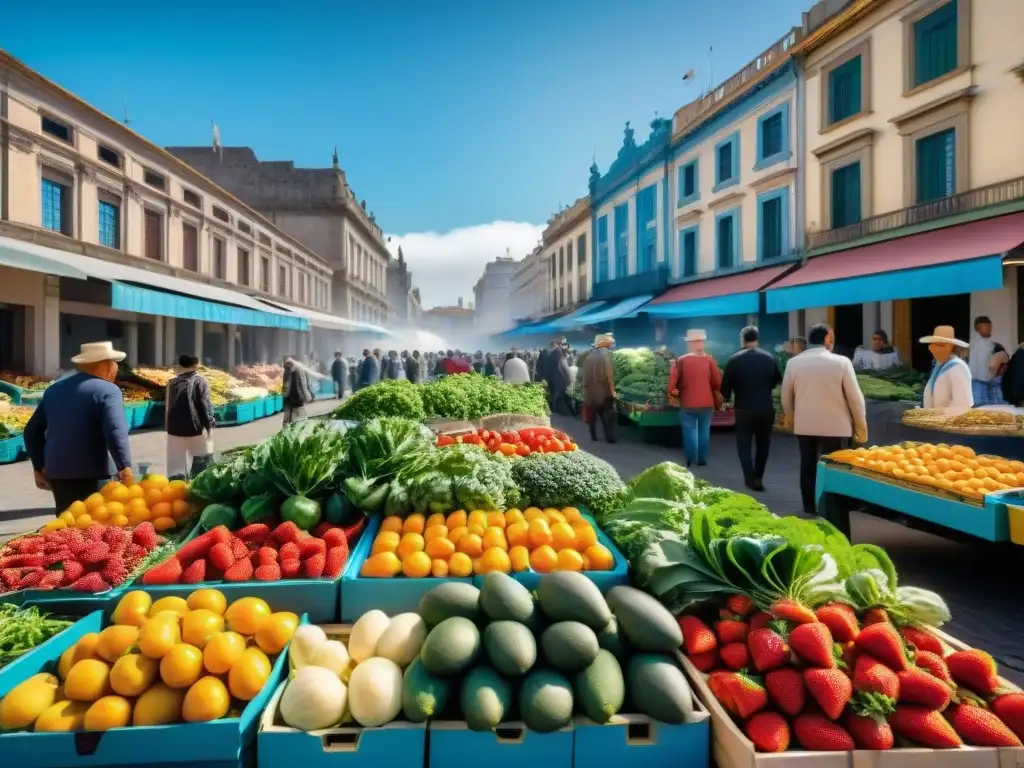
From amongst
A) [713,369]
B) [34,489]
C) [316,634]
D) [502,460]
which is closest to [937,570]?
[502,460]

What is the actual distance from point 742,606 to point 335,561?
6.37 ft

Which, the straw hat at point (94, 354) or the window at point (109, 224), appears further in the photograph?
the window at point (109, 224)

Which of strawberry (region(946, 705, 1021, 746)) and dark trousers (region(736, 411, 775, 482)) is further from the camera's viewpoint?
dark trousers (region(736, 411, 775, 482))

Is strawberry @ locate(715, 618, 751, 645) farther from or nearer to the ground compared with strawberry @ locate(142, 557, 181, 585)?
nearer to the ground

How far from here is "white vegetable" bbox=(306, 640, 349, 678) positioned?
2396 mm

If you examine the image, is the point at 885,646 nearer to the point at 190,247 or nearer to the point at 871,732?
the point at 871,732

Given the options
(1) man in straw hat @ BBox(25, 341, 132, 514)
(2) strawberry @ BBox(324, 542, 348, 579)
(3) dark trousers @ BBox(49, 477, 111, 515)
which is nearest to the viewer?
(2) strawberry @ BBox(324, 542, 348, 579)

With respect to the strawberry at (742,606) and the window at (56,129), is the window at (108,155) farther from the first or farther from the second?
the strawberry at (742,606)

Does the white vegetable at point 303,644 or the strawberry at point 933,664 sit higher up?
the strawberry at point 933,664

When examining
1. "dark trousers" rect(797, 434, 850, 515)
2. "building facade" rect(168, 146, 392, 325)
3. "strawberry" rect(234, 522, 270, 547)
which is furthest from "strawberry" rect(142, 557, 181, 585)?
"building facade" rect(168, 146, 392, 325)

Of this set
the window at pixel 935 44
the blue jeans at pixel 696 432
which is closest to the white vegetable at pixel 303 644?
the blue jeans at pixel 696 432

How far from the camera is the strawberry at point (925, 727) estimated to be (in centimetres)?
200

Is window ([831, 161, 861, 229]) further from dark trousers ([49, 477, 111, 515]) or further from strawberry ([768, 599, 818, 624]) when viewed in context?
dark trousers ([49, 477, 111, 515])

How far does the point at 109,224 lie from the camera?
59.2 feet
